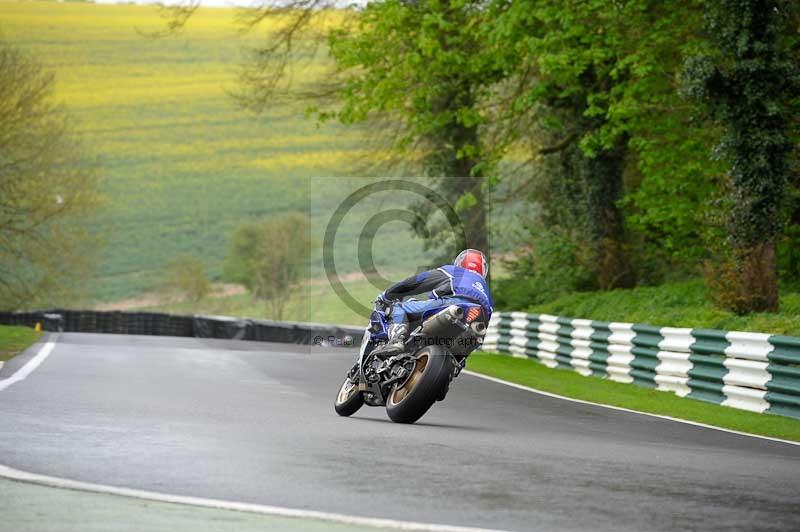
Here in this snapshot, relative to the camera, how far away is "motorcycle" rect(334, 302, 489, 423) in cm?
1153

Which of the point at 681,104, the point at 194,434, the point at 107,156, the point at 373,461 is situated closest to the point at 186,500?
the point at 373,461

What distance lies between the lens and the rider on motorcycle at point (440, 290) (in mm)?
11953

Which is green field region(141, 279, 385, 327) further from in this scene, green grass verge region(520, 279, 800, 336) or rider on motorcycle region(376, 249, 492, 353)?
rider on motorcycle region(376, 249, 492, 353)

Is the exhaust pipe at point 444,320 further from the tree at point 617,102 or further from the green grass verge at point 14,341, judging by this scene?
the tree at point 617,102

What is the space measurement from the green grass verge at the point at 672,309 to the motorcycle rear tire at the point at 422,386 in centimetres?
729

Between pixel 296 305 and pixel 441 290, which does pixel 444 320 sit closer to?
pixel 441 290

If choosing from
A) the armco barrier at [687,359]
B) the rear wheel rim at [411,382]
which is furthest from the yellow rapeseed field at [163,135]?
the rear wheel rim at [411,382]

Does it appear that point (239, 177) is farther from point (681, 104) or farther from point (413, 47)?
point (681, 104)

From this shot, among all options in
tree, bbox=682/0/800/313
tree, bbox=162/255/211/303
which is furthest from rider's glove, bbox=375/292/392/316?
tree, bbox=162/255/211/303

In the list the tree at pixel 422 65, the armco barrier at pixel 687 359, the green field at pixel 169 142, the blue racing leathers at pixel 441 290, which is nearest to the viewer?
the blue racing leathers at pixel 441 290

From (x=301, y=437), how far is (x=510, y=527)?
376 cm

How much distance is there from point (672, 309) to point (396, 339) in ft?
41.2

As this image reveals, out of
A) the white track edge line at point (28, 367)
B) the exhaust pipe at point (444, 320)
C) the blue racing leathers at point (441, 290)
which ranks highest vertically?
the blue racing leathers at point (441, 290)

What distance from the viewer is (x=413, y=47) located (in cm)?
3244
